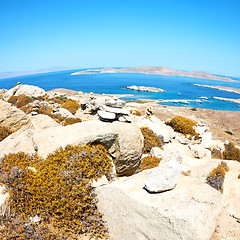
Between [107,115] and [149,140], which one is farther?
[149,140]

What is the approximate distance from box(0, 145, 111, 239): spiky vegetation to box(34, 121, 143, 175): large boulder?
1008 mm

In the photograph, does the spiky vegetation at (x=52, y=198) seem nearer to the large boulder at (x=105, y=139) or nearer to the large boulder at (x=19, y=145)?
the large boulder at (x=19, y=145)

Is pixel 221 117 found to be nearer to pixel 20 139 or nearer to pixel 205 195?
pixel 205 195

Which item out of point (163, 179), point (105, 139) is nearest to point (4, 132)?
point (105, 139)

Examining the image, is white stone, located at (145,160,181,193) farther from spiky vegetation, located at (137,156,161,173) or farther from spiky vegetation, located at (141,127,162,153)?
spiky vegetation, located at (141,127,162,153)

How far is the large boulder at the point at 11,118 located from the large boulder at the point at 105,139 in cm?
372

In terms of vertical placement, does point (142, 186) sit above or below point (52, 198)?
above

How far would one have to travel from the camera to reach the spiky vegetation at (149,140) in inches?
521

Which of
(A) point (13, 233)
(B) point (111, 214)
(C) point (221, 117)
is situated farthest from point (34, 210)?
(C) point (221, 117)

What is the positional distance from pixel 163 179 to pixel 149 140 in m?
7.63

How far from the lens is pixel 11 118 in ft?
37.6

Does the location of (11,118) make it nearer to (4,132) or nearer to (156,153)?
(4,132)

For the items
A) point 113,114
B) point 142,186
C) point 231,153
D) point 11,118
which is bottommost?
point 231,153

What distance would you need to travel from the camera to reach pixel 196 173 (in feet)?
37.0
